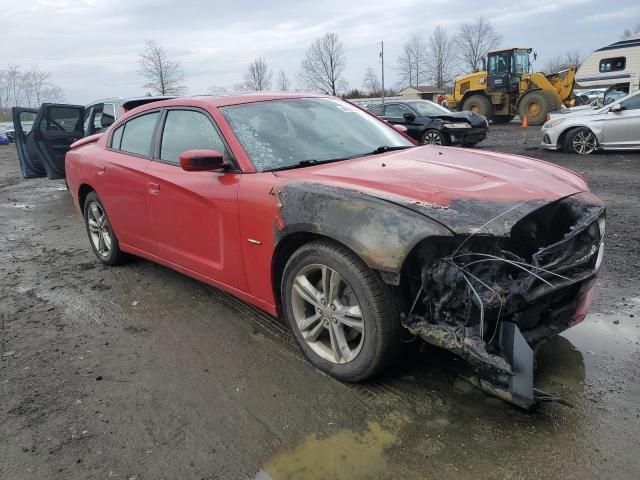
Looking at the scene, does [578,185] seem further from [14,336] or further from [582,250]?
[14,336]

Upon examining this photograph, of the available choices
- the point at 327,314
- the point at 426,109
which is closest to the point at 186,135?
the point at 327,314

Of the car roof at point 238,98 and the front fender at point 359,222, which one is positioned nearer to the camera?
the front fender at point 359,222

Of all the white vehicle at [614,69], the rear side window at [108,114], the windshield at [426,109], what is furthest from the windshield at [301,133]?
the white vehicle at [614,69]

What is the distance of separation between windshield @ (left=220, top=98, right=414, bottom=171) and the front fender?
51cm

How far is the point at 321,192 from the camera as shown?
2.71m

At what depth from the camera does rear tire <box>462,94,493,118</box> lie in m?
22.2

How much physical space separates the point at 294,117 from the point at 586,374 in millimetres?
2464

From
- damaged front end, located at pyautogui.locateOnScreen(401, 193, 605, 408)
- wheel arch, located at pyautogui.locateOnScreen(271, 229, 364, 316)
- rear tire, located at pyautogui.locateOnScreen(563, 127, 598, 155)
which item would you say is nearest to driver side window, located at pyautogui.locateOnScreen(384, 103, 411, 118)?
rear tire, located at pyautogui.locateOnScreen(563, 127, 598, 155)

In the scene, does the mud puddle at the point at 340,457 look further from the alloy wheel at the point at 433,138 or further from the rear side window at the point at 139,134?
the alloy wheel at the point at 433,138

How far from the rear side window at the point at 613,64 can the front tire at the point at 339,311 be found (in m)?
22.2

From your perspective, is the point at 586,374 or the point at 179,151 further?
the point at 179,151

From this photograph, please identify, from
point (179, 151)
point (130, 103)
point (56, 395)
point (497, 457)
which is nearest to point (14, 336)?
point (56, 395)

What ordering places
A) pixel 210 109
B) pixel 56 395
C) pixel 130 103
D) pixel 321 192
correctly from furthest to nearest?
1. pixel 130 103
2. pixel 210 109
3. pixel 56 395
4. pixel 321 192

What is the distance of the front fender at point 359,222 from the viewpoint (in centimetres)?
231
